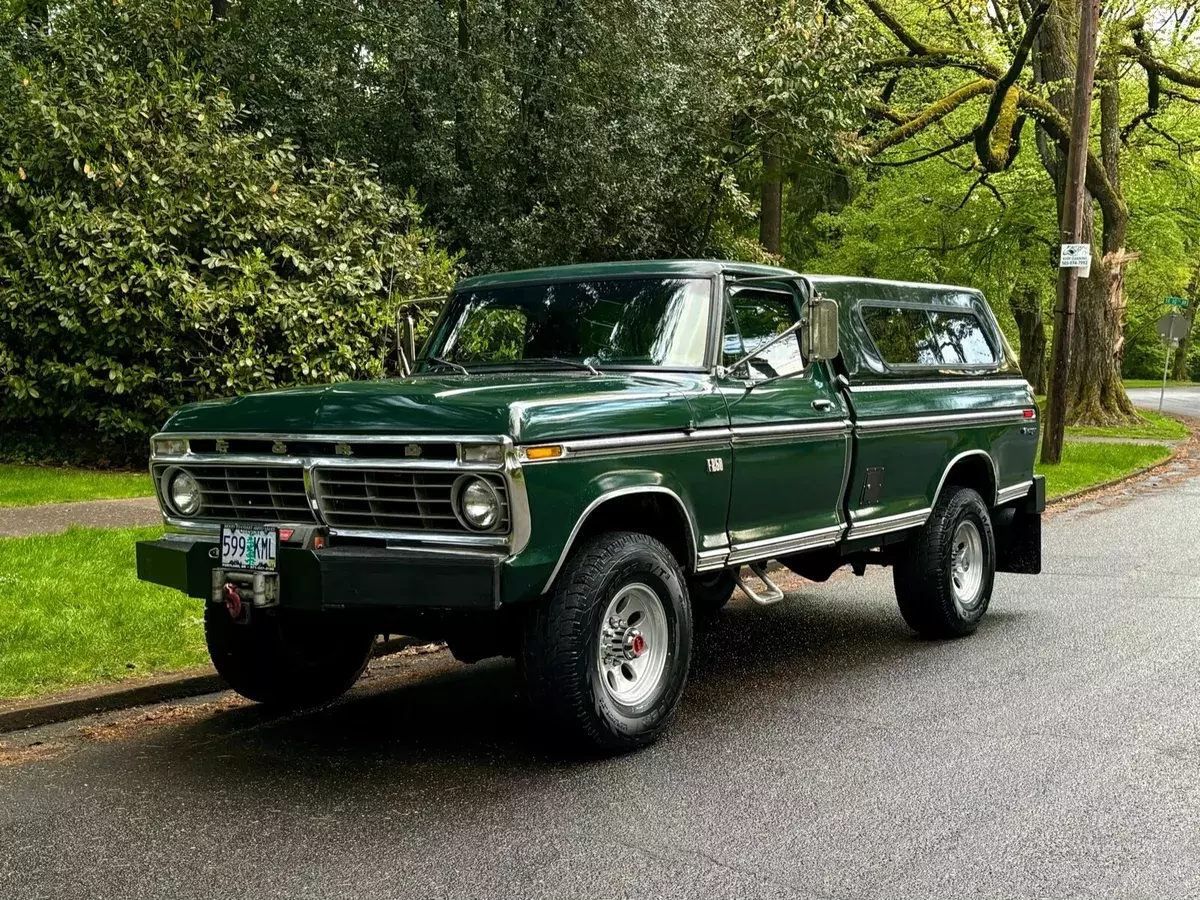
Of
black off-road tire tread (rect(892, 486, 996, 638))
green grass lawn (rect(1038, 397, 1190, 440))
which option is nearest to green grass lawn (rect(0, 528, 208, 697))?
black off-road tire tread (rect(892, 486, 996, 638))

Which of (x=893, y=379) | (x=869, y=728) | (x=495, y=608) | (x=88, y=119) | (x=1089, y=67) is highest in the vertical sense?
(x=1089, y=67)

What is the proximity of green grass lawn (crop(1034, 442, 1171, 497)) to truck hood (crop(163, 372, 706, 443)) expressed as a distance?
438 inches

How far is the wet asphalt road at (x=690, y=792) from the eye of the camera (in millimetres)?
4238

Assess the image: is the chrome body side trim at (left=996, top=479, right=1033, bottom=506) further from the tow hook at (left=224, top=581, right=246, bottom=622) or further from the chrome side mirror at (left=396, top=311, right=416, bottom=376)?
the tow hook at (left=224, top=581, right=246, bottom=622)

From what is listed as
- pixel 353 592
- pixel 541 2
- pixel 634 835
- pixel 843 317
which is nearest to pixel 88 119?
pixel 541 2

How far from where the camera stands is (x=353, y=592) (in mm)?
5125

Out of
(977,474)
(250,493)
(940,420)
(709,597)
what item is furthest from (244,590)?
(977,474)

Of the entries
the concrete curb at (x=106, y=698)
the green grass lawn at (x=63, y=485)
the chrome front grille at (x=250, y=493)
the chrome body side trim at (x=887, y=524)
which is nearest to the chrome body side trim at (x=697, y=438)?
the chrome body side trim at (x=887, y=524)

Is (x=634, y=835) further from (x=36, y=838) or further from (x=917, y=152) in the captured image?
(x=917, y=152)

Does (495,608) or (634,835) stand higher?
(495,608)

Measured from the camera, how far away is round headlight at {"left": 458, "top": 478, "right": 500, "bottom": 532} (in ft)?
16.8

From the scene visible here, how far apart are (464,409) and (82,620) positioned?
3.55 metres

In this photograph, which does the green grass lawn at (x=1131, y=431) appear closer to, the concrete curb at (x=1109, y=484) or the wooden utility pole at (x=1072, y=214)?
the concrete curb at (x=1109, y=484)

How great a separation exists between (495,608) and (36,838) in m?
1.75
